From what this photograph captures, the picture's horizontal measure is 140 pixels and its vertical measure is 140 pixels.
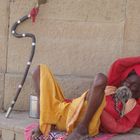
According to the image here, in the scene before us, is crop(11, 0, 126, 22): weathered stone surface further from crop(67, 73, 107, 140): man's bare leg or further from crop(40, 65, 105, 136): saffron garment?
crop(67, 73, 107, 140): man's bare leg

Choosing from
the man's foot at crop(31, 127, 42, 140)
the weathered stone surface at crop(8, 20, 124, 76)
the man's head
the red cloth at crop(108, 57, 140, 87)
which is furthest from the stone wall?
the man's foot at crop(31, 127, 42, 140)

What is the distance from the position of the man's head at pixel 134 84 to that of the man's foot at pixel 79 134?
2.32 feet

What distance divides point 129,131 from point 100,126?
12.2 inches

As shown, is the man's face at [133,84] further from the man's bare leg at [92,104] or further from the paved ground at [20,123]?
the man's bare leg at [92,104]

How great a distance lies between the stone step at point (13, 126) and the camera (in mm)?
4824

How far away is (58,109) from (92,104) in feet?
1.42

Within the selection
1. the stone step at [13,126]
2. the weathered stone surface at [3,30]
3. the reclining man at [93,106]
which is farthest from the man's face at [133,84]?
the weathered stone surface at [3,30]

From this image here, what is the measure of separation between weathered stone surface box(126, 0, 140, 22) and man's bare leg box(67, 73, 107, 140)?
3.66ft

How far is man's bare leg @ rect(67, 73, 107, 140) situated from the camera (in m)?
4.19

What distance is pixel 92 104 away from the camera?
4199mm

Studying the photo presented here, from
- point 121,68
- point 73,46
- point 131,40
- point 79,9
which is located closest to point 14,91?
point 73,46

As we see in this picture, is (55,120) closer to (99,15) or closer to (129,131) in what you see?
(129,131)

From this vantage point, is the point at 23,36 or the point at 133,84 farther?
the point at 23,36

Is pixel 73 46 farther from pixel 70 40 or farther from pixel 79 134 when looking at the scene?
pixel 79 134
